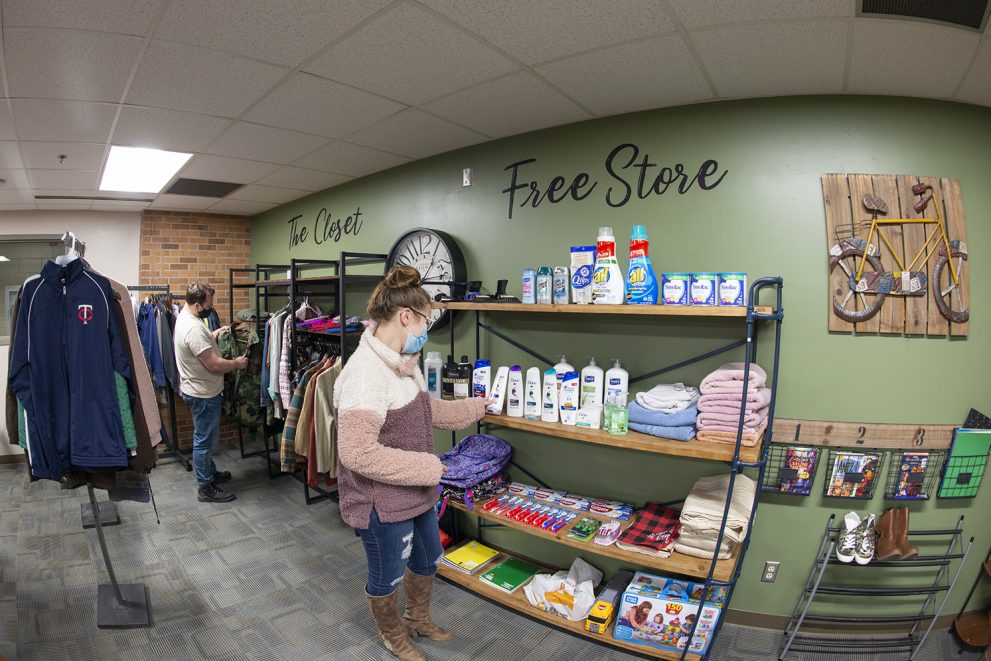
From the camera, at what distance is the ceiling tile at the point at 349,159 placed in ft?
9.04

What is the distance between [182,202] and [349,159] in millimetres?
2281

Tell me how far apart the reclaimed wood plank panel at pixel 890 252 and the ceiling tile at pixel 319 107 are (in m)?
2.03

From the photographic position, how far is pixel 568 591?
2.17 meters

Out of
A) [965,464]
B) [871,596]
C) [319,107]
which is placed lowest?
[871,596]

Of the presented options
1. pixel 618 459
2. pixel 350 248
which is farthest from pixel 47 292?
pixel 618 459

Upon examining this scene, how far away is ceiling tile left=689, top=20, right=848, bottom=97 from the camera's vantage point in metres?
1.43

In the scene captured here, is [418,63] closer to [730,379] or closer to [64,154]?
[730,379]

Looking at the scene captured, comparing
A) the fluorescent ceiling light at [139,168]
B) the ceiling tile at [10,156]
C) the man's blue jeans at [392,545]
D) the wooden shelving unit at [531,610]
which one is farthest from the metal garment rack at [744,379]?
the ceiling tile at [10,156]

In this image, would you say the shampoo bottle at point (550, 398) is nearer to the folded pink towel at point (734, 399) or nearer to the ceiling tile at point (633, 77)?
the folded pink towel at point (734, 399)

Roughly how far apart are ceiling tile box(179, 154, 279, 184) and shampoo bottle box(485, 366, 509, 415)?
2109 mm

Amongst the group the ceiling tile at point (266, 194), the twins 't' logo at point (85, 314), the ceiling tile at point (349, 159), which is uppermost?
the ceiling tile at point (266, 194)

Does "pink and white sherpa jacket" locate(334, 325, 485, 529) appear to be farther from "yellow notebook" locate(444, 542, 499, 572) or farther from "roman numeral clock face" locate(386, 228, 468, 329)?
"roman numeral clock face" locate(386, 228, 468, 329)

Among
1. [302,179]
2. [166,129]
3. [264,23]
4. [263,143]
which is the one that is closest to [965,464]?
[264,23]

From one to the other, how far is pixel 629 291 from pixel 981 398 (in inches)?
60.2
